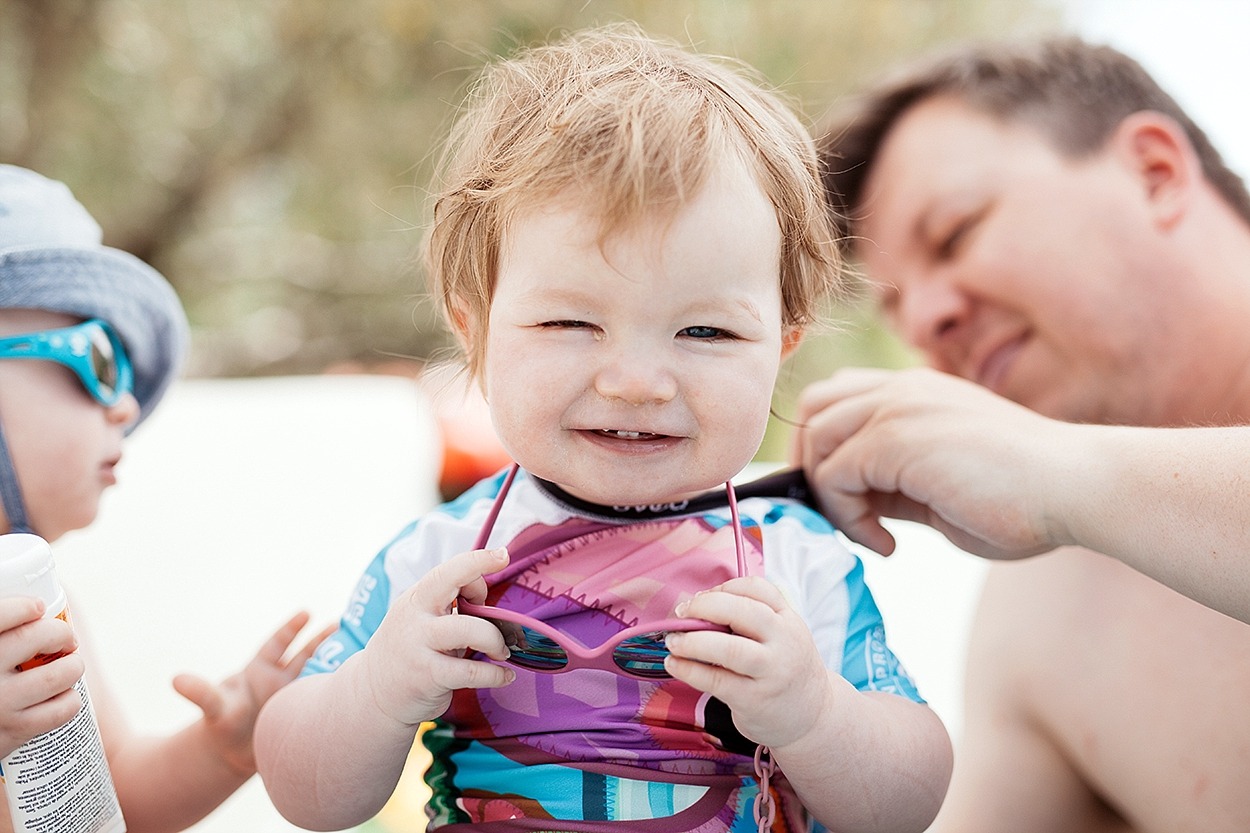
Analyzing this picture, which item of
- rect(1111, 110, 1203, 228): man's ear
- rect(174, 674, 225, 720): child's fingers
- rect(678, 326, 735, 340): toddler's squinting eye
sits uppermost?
rect(1111, 110, 1203, 228): man's ear

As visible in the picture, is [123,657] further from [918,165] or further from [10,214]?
[918,165]

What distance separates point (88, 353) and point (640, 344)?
40.4 inches

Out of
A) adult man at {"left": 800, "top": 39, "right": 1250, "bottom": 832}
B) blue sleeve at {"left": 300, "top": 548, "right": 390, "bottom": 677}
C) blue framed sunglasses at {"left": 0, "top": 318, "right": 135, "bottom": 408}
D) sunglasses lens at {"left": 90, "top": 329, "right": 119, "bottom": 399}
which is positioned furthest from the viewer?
adult man at {"left": 800, "top": 39, "right": 1250, "bottom": 832}

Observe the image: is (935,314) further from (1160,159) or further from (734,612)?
(734,612)

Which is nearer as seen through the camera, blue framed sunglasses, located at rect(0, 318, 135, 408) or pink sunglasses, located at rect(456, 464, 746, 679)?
pink sunglasses, located at rect(456, 464, 746, 679)

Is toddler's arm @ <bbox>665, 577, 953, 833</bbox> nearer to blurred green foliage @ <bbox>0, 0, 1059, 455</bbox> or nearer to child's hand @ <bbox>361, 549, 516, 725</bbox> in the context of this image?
child's hand @ <bbox>361, 549, 516, 725</bbox>

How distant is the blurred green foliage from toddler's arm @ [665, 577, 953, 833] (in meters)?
4.75

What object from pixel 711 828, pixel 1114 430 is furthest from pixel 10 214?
pixel 1114 430

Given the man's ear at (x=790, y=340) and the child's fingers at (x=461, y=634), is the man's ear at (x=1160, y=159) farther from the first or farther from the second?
the child's fingers at (x=461, y=634)

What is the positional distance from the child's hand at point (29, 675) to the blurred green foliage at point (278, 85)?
4895mm

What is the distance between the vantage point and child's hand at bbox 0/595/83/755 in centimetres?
123

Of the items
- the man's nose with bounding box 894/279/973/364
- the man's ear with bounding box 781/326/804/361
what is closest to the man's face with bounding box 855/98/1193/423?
the man's nose with bounding box 894/279/973/364

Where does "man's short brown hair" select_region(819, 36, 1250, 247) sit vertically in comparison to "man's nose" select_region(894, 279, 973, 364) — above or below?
above

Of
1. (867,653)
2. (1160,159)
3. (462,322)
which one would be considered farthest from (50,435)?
(1160,159)
